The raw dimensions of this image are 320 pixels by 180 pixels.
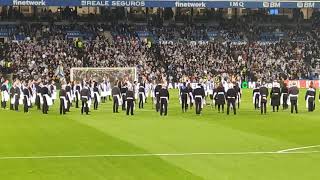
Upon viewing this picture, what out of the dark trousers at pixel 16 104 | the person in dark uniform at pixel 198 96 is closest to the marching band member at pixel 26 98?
the dark trousers at pixel 16 104

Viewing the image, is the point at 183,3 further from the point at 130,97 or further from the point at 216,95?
the point at 130,97

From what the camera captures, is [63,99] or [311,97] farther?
[311,97]

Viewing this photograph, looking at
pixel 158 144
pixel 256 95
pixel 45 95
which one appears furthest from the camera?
pixel 256 95

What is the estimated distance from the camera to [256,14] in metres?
82.6

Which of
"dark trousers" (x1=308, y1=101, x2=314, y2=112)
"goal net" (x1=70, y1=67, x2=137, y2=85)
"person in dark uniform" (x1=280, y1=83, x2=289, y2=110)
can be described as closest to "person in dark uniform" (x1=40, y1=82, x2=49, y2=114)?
"goal net" (x1=70, y1=67, x2=137, y2=85)

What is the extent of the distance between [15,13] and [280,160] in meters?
60.6

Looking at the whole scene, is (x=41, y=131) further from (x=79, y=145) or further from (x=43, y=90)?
(x=43, y=90)

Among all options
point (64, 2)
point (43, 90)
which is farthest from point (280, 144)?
point (64, 2)

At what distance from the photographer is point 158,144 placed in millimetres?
24047

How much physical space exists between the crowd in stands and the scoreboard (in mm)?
4523

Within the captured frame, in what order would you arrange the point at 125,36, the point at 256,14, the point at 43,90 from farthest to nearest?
the point at 256,14
the point at 125,36
the point at 43,90

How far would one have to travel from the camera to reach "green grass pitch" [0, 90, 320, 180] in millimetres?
18047

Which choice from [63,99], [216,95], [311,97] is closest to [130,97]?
[63,99]

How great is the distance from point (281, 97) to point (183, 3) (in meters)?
34.8
